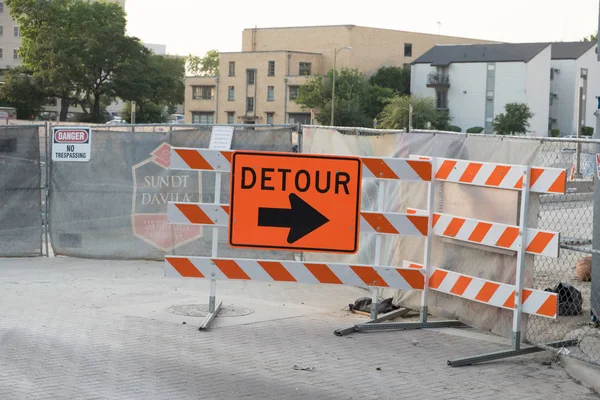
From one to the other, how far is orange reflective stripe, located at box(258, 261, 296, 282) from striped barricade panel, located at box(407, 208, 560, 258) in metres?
1.56

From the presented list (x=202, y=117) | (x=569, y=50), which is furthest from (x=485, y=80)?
(x=202, y=117)

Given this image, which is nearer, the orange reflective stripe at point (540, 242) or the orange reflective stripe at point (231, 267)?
the orange reflective stripe at point (540, 242)

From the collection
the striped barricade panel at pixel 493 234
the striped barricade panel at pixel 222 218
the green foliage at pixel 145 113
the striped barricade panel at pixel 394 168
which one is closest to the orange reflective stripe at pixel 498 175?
the striped barricade panel at pixel 493 234

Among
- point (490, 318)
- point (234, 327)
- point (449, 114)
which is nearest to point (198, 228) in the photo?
point (234, 327)

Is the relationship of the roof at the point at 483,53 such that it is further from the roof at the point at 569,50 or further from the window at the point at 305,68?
the window at the point at 305,68

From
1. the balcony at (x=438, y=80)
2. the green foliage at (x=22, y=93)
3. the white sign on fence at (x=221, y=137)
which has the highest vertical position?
the balcony at (x=438, y=80)

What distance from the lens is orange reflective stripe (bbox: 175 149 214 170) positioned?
380 inches

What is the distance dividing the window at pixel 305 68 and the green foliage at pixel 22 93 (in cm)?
2933

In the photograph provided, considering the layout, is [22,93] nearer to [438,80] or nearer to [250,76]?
[250,76]

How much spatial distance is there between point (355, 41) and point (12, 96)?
130ft

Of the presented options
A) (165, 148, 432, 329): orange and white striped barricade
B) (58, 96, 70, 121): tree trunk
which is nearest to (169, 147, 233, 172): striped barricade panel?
(165, 148, 432, 329): orange and white striped barricade

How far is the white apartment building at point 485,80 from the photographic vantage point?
95.1 meters

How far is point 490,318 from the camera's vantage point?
9.20 metres

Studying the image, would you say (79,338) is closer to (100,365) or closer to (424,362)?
(100,365)
